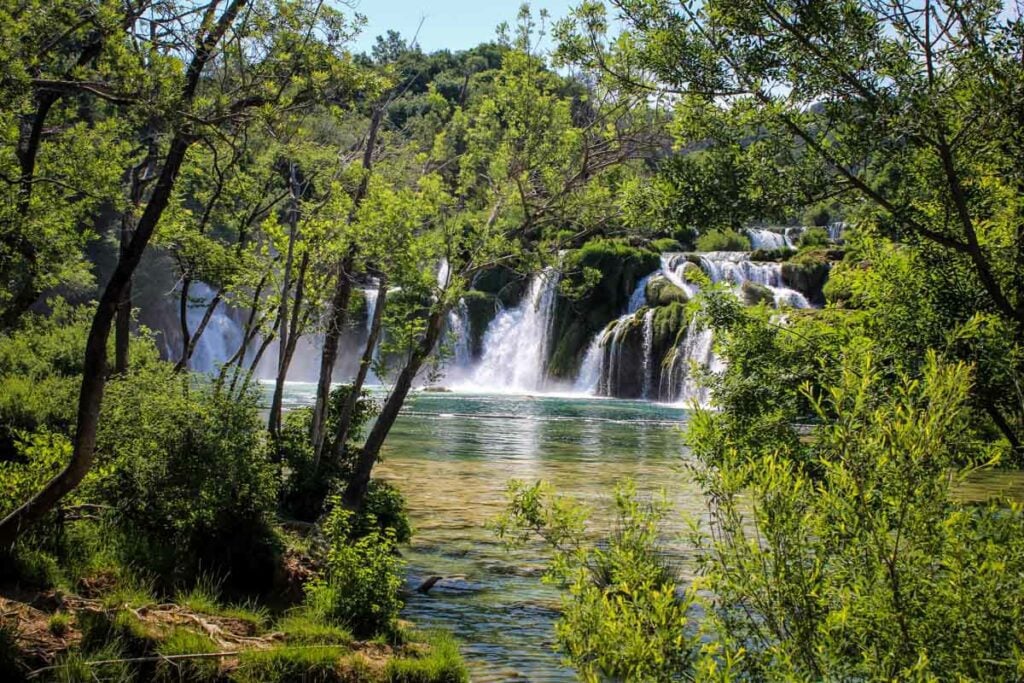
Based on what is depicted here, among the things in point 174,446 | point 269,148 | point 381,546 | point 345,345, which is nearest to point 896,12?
point 381,546

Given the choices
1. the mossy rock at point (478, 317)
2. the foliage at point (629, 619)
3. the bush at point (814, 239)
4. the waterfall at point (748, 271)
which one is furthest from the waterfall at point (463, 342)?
the foliage at point (629, 619)

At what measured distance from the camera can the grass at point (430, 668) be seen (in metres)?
7.57

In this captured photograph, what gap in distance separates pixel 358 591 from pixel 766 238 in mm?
49523

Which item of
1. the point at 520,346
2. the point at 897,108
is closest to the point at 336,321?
the point at 897,108

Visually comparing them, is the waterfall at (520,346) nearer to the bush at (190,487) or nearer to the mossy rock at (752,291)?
the mossy rock at (752,291)

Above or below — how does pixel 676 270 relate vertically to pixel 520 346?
above

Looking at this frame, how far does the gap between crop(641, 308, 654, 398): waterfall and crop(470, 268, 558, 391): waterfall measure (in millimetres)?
6928

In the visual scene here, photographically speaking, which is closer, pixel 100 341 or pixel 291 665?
pixel 100 341

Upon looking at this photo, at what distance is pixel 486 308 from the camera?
5194 centimetres

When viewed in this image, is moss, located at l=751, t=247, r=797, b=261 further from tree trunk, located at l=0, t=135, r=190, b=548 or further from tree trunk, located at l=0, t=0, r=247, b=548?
tree trunk, located at l=0, t=135, r=190, b=548

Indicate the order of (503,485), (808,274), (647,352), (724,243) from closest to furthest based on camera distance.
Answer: (503,485)
(808,274)
(647,352)
(724,243)

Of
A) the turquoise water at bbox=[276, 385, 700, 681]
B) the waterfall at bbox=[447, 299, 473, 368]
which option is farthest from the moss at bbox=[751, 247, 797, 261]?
the waterfall at bbox=[447, 299, 473, 368]

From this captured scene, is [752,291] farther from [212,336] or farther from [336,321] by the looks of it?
[212,336]

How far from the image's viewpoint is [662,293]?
45.2 metres
